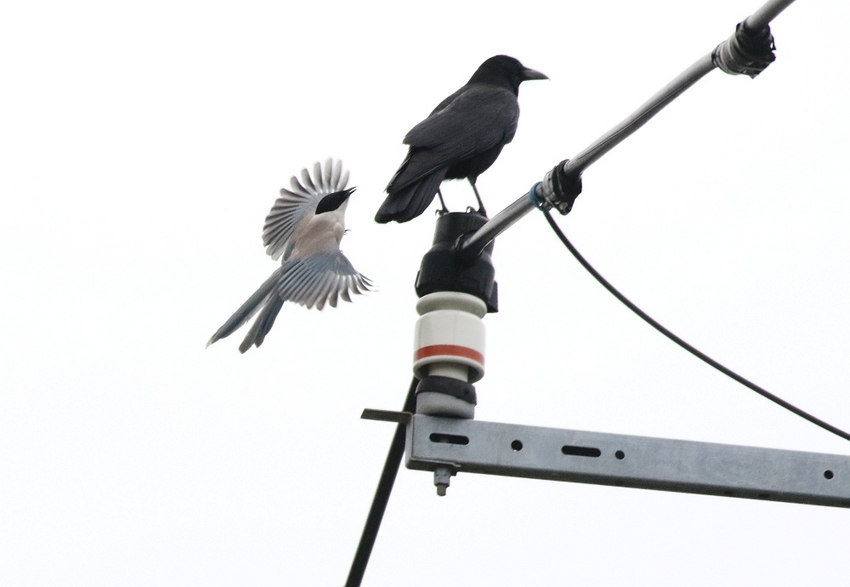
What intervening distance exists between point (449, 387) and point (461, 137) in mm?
2313

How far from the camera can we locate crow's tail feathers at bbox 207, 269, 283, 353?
7.41 metres

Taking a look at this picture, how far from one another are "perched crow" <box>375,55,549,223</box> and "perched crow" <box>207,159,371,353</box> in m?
1.77

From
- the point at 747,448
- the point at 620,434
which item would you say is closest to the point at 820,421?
the point at 747,448

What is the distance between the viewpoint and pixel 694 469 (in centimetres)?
303

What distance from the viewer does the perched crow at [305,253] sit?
25.1 ft

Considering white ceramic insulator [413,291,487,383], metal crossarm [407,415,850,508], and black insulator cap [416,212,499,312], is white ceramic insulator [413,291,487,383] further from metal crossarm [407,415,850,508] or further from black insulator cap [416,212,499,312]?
metal crossarm [407,415,850,508]

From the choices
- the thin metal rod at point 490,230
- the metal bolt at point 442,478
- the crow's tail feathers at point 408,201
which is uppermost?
the crow's tail feathers at point 408,201

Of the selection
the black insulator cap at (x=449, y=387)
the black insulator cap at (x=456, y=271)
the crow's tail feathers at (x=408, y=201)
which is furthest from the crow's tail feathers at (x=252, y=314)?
the black insulator cap at (x=449, y=387)

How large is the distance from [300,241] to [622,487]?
220 inches

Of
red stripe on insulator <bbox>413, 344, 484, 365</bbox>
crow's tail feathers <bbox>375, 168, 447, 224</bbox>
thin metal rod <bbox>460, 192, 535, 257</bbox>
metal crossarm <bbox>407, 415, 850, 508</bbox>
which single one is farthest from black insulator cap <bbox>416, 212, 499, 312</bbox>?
crow's tail feathers <bbox>375, 168, 447, 224</bbox>

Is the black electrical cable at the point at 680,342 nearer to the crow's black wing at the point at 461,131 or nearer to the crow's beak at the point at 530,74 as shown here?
the crow's black wing at the point at 461,131

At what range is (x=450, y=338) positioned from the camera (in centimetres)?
318

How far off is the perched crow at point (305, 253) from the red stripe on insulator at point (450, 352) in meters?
4.21

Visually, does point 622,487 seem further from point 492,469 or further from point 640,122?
point 640,122
